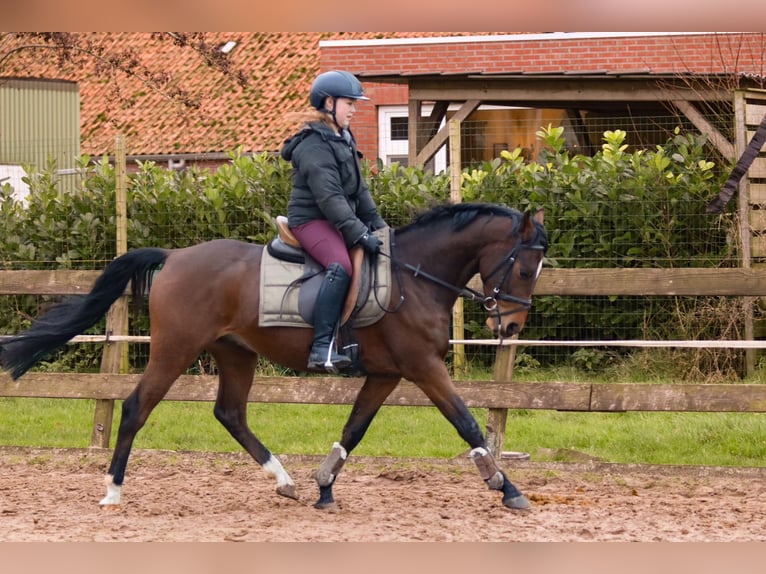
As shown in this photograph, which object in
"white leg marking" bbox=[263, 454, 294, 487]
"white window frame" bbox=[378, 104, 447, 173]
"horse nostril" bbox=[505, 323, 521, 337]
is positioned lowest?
"white leg marking" bbox=[263, 454, 294, 487]

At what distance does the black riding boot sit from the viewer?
661cm

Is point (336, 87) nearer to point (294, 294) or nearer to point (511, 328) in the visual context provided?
point (294, 294)

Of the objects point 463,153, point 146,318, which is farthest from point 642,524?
point 463,153

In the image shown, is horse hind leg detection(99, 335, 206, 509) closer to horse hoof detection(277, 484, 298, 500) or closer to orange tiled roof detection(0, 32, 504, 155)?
horse hoof detection(277, 484, 298, 500)

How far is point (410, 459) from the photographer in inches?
332

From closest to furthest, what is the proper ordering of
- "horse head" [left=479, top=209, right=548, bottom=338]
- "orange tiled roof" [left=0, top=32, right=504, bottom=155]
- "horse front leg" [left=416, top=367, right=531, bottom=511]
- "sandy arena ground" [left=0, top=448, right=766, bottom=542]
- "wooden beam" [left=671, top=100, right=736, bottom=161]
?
"sandy arena ground" [left=0, top=448, right=766, bottom=542], "horse front leg" [left=416, top=367, right=531, bottom=511], "horse head" [left=479, top=209, right=548, bottom=338], "wooden beam" [left=671, top=100, right=736, bottom=161], "orange tiled roof" [left=0, top=32, right=504, bottom=155]

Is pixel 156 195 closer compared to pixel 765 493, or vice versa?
pixel 765 493

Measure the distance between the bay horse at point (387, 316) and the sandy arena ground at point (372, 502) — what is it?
31 cm

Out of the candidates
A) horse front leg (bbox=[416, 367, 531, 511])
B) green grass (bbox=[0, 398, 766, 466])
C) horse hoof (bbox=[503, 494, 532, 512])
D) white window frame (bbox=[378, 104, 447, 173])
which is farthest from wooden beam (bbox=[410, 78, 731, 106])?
horse hoof (bbox=[503, 494, 532, 512])

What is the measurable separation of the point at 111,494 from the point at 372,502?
1.58 m

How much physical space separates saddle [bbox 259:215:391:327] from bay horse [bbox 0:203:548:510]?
0.07m

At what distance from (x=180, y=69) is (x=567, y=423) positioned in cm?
1923

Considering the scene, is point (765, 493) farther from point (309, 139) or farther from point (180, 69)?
point (180, 69)

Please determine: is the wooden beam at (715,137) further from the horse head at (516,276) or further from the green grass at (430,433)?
the horse head at (516,276)
